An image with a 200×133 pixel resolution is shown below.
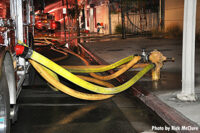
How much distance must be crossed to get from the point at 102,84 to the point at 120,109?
1842mm

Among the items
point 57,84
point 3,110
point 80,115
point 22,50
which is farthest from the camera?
point 57,84

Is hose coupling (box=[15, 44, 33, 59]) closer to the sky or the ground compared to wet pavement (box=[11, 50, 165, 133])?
closer to the sky

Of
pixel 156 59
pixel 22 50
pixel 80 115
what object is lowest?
pixel 80 115

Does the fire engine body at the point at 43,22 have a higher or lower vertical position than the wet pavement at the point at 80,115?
higher

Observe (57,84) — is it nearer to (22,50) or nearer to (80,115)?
(80,115)

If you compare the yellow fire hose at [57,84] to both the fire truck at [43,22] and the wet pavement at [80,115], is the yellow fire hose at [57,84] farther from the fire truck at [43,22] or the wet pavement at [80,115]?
the fire truck at [43,22]

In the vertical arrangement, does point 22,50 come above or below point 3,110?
above

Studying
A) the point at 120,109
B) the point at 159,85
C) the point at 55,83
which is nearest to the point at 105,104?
the point at 120,109

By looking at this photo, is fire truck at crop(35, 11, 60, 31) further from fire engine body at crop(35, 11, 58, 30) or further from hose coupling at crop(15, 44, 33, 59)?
hose coupling at crop(15, 44, 33, 59)

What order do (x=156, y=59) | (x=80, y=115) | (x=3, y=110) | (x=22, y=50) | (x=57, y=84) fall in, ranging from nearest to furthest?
1. (x=3, y=110)
2. (x=22, y=50)
3. (x=80, y=115)
4. (x=57, y=84)
5. (x=156, y=59)

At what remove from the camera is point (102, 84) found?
25.2 feet

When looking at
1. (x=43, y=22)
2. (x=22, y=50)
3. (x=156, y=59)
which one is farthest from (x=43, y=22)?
(x=22, y=50)

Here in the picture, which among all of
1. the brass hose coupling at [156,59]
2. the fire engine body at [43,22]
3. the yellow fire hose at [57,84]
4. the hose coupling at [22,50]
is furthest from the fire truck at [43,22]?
the hose coupling at [22,50]

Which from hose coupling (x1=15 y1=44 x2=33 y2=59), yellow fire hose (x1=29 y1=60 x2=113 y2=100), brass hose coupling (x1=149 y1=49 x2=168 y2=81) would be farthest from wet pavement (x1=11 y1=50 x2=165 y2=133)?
brass hose coupling (x1=149 y1=49 x2=168 y2=81)
